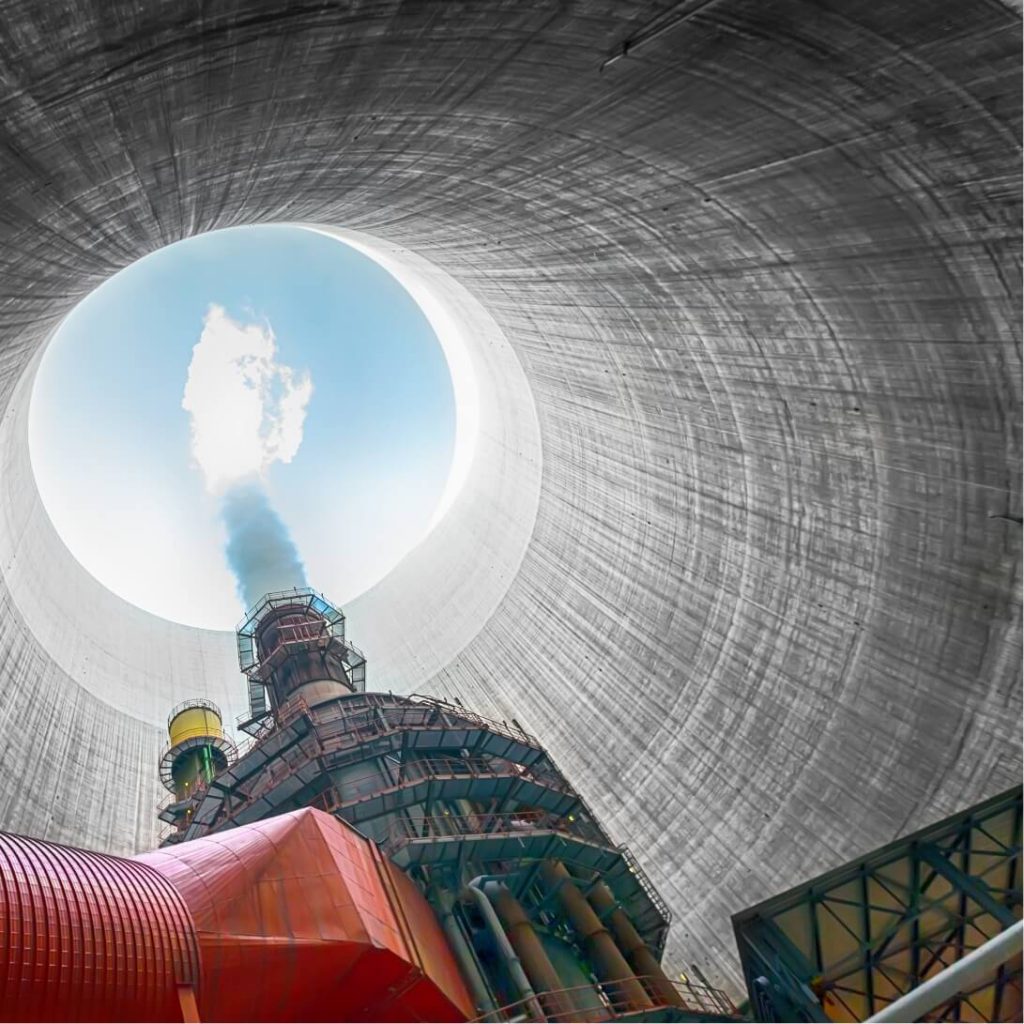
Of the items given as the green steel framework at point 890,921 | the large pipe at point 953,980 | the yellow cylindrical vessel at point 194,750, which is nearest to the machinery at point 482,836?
the yellow cylindrical vessel at point 194,750

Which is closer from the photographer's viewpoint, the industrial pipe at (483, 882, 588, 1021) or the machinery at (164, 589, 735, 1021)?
the industrial pipe at (483, 882, 588, 1021)

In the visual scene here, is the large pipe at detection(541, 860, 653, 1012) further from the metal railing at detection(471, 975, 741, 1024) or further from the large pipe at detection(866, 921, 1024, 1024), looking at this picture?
the large pipe at detection(866, 921, 1024, 1024)

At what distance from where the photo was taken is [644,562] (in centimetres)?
2217

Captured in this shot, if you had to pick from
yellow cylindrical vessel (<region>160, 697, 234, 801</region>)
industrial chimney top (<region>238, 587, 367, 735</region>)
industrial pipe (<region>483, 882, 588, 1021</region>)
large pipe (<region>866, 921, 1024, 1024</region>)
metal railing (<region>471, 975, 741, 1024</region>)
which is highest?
industrial chimney top (<region>238, 587, 367, 735</region>)

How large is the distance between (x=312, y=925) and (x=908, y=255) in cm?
1235

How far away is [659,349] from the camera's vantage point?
18562mm

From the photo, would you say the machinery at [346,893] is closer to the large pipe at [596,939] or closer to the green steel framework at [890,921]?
the large pipe at [596,939]

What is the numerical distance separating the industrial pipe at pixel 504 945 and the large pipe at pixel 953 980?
9.54 meters

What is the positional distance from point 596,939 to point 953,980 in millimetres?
12958

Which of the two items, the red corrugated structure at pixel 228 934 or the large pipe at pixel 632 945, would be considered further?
the large pipe at pixel 632 945

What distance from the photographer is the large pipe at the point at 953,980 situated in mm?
3729

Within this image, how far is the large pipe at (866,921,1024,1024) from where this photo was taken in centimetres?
373

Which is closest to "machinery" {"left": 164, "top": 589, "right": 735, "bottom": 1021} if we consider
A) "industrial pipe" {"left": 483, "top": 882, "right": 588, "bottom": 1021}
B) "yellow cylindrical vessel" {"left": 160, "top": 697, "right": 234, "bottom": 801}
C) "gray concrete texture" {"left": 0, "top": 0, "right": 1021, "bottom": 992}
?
"industrial pipe" {"left": 483, "top": 882, "right": 588, "bottom": 1021}

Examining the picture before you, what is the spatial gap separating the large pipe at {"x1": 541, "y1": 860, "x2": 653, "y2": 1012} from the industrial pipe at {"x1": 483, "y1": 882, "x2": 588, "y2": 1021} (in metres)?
0.92
